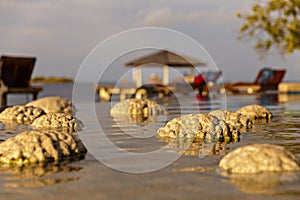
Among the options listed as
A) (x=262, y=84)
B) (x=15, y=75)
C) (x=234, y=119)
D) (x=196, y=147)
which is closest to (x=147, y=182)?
(x=196, y=147)

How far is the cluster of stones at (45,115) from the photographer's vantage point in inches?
334

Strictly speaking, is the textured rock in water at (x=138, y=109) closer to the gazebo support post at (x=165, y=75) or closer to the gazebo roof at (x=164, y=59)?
the gazebo roof at (x=164, y=59)

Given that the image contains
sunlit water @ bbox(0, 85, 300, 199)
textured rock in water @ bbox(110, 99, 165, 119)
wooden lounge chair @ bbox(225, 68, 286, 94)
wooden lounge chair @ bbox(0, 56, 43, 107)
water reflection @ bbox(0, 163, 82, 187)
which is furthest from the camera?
wooden lounge chair @ bbox(225, 68, 286, 94)

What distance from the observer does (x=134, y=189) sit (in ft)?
11.4

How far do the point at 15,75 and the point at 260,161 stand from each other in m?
14.9

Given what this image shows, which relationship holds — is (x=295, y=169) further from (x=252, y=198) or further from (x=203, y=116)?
(x=203, y=116)

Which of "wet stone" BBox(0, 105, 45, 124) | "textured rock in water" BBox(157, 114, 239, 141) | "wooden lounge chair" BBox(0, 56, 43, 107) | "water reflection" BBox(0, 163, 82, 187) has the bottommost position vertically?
"water reflection" BBox(0, 163, 82, 187)

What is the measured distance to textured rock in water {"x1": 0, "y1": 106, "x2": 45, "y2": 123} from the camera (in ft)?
34.3

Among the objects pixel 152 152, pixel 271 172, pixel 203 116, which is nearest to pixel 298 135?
pixel 203 116

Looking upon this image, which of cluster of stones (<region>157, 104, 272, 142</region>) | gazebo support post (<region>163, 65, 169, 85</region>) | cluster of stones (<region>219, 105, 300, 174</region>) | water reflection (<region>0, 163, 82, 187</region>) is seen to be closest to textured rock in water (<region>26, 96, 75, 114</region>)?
cluster of stones (<region>157, 104, 272, 142</region>)

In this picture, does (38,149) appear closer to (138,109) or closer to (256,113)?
(256,113)

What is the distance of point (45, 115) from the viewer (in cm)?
862

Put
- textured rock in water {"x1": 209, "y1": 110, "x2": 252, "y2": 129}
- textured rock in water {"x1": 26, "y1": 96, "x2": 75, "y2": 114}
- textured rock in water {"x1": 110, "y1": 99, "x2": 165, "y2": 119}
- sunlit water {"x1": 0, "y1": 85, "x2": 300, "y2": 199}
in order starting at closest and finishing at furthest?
sunlit water {"x1": 0, "y1": 85, "x2": 300, "y2": 199}
textured rock in water {"x1": 209, "y1": 110, "x2": 252, "y2": 129}
textured rock in water {"x1": 110, "y1": 99, "x2": 165, "y2": 119}
textured rock in water {"x1": 26, "y1": 96, "x2": 75, "y2": 114}

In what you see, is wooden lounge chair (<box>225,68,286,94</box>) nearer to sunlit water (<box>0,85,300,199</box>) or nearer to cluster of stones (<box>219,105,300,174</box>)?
sunlit water (<box>0,85,300,199</box>)
